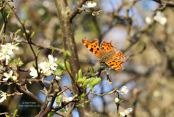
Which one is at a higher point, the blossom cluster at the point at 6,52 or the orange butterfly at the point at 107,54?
the orange butterfly at the point at 107,54

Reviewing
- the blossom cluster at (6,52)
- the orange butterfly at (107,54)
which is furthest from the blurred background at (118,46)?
the blossom cluster at (6,52)

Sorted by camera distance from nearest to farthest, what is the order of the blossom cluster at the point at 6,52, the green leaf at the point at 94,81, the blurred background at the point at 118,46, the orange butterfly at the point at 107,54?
the green leaf at the point at 94,81
the blossom cluster at the point at 6,52
the orange butterfly at the point at 107,54
the blurred background at the point at 118,46

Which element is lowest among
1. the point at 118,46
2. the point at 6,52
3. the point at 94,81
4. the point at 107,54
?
the point at 94,81

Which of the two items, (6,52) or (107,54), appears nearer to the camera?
(6,52)

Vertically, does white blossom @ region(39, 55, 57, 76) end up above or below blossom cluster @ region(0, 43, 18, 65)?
below

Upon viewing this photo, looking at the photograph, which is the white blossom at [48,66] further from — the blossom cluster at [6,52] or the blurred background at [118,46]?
the blurred background at [118,46]

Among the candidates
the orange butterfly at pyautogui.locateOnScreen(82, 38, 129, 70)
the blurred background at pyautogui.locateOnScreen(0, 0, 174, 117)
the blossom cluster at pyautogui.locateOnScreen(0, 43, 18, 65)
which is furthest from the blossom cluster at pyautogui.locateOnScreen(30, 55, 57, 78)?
Result: the blurred background at pyautogui.locateOnScreen(0, 0, 174, 117)

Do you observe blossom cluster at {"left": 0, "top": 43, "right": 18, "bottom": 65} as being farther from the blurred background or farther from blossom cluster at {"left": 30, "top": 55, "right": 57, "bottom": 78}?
the blurred background

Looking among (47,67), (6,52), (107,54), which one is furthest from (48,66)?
(107,54)

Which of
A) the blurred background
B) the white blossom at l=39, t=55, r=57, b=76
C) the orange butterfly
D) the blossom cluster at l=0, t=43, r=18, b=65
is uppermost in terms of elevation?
the blurred background

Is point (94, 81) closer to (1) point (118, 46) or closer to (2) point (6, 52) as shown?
(2) point (6, 52)
